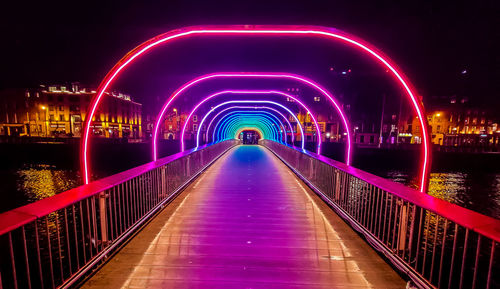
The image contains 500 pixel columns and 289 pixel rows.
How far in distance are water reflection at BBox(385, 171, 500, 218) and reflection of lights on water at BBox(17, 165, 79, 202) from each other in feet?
67.5

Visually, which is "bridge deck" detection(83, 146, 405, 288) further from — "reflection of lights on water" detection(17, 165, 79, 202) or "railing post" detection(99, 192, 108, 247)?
"reflection of lights on water" detection(17, 165, 79, 202)

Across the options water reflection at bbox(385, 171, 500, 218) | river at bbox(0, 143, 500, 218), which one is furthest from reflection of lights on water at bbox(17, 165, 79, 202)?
water reflection at bbox(385, 171, 500, 218)

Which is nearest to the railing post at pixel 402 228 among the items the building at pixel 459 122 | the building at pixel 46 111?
the building at pixel 46 111

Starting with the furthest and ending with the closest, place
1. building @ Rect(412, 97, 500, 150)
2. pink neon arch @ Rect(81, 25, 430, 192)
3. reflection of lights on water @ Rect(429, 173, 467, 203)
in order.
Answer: building @ Rect(412, 97, 500, 150), reflection of lights on water @ Rect(429, 173, 467, 203), pink neon arch @ Rect(81, 25, 430, 192)

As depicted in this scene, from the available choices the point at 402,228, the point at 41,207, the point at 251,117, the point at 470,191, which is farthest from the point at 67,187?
the point at 470,191

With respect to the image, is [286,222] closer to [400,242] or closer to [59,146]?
[400,242]

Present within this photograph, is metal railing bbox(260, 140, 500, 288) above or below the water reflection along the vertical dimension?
above

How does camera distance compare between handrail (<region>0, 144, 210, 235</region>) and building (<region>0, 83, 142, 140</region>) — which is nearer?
handrail (<region>0, 144, 210, 235</region>)

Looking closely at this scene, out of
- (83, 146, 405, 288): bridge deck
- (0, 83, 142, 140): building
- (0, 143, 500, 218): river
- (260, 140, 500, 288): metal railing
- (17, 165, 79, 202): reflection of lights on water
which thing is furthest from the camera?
(0, 83, 142, 140): building

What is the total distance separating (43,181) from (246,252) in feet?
52.6

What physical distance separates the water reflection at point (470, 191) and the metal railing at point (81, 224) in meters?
13.6

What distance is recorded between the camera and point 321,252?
11.1ft

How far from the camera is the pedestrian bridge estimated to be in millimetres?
2469

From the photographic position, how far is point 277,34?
4.05 m
